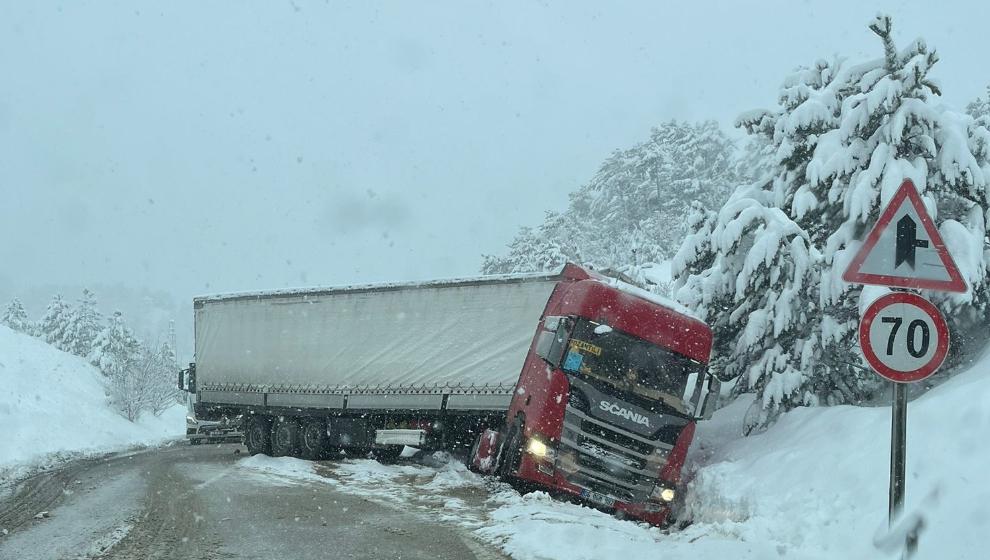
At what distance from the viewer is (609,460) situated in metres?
11.3

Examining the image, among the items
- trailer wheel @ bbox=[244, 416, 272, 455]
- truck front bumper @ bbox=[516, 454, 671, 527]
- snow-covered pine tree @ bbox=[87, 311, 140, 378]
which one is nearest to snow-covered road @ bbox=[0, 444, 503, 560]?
truck front bumper @ bbox=[516, 454, 671, 527]

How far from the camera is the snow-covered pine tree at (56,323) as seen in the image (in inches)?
3036

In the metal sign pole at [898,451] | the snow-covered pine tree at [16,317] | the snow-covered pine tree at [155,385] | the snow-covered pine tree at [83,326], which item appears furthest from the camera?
the snow-covered pine tree at [16,317]

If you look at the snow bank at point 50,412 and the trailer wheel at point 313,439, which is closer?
the trailer wheel at point 313,439

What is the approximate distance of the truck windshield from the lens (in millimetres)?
11711

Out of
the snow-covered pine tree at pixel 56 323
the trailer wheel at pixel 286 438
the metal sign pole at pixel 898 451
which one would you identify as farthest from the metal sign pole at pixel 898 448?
the snow-covered pine tree at pixel 56 323

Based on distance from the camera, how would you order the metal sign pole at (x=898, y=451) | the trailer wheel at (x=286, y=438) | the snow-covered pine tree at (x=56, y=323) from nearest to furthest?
1. the metal sign pole at (x=898, y=451)
2. the trailer wheel at (x=286, y=438)
3. the snow-covered pine tree at (x=56, y=323)

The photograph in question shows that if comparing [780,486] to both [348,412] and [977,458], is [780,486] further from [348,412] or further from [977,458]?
[348,412]

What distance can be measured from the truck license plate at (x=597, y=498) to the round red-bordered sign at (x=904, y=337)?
6.22m

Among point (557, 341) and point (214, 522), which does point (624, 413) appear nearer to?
point (557, 341)

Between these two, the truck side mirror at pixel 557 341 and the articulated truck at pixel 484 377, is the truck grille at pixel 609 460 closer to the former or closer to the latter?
the articulated truck at pixel 484 377

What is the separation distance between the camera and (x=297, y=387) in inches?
727

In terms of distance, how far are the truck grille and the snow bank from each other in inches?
460

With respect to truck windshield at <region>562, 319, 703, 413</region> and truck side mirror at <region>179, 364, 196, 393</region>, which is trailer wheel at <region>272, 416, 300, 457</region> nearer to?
truck side mirror at <region>179, 364, 196, 393</region>
